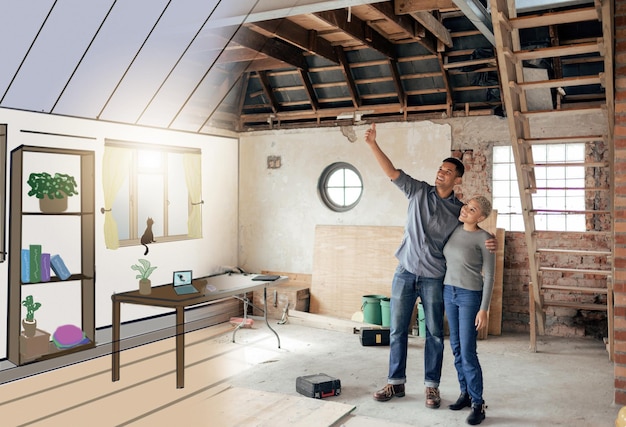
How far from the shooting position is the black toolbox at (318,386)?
3988 mm

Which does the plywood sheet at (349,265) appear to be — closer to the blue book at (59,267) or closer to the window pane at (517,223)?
the window pane at (517,223)

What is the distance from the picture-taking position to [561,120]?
19.5 ft

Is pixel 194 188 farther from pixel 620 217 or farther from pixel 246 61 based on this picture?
pixel 620 217

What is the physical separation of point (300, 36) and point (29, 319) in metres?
4.92

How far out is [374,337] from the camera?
561 centimetres

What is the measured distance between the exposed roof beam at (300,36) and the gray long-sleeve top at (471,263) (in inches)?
101

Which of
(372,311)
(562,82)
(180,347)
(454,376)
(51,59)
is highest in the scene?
(562,82)

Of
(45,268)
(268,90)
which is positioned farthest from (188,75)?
(268,90)

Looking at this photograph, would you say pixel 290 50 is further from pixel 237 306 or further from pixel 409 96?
pixel 237 306

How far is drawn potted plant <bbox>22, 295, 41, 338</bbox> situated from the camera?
1.34 m

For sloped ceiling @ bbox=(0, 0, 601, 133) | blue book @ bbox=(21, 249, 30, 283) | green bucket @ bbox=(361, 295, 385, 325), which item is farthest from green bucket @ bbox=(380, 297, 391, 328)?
blue book @ bbox=(21, 249, 30, 283)

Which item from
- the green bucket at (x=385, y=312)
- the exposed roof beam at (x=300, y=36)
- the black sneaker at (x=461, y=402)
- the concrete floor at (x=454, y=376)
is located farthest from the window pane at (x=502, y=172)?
the black sneaker at (x=461, y=402)

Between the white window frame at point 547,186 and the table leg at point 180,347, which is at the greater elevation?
the white window frame at point 547,186

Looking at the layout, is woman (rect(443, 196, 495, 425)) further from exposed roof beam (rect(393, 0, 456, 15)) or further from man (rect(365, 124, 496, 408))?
exposed roof beam (rect(393, 0, 456, 15))
